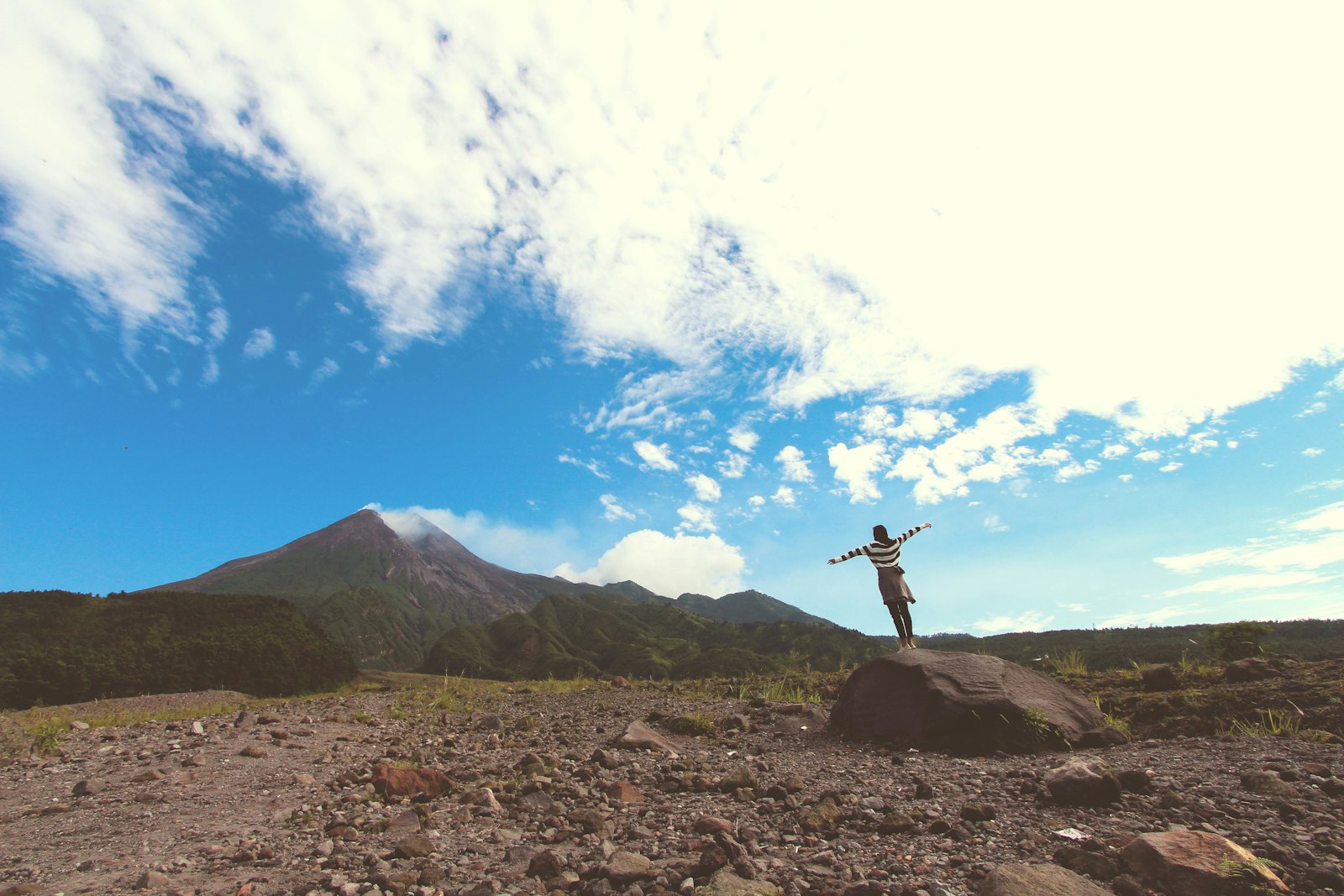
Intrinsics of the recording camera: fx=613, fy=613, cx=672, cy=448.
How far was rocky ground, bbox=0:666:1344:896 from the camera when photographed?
4160 mm

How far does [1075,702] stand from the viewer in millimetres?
8000

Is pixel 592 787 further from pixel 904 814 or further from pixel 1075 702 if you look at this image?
pixel 1075 702

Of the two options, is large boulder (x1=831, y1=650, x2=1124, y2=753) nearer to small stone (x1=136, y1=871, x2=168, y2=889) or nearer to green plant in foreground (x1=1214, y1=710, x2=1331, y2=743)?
green plant in foreground (x1=1214, y1=710, x2=1331, y2=743)

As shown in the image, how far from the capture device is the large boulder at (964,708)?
730 centimetres

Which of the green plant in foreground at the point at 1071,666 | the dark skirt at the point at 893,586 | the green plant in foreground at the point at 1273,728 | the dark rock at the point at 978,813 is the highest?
the dark skirt at the point at 893,586

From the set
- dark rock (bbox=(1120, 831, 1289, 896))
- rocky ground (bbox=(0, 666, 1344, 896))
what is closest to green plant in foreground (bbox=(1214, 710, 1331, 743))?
rocky ground (bbox=(0, 666, 1344, 896))

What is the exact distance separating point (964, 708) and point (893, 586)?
15.0 feet

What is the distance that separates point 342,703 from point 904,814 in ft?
43.0

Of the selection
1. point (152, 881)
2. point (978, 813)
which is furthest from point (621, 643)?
point (978, 813)

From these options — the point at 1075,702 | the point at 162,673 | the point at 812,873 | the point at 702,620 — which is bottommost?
the point at 812,873

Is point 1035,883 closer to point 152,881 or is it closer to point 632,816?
point 632,816

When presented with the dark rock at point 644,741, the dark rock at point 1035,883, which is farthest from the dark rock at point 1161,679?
the dark rock at point 1035,883

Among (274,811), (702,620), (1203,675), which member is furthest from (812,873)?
(702,620)

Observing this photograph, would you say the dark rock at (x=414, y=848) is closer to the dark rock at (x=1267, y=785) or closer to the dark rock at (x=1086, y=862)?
the dark rock at (x=1086, y=862)
